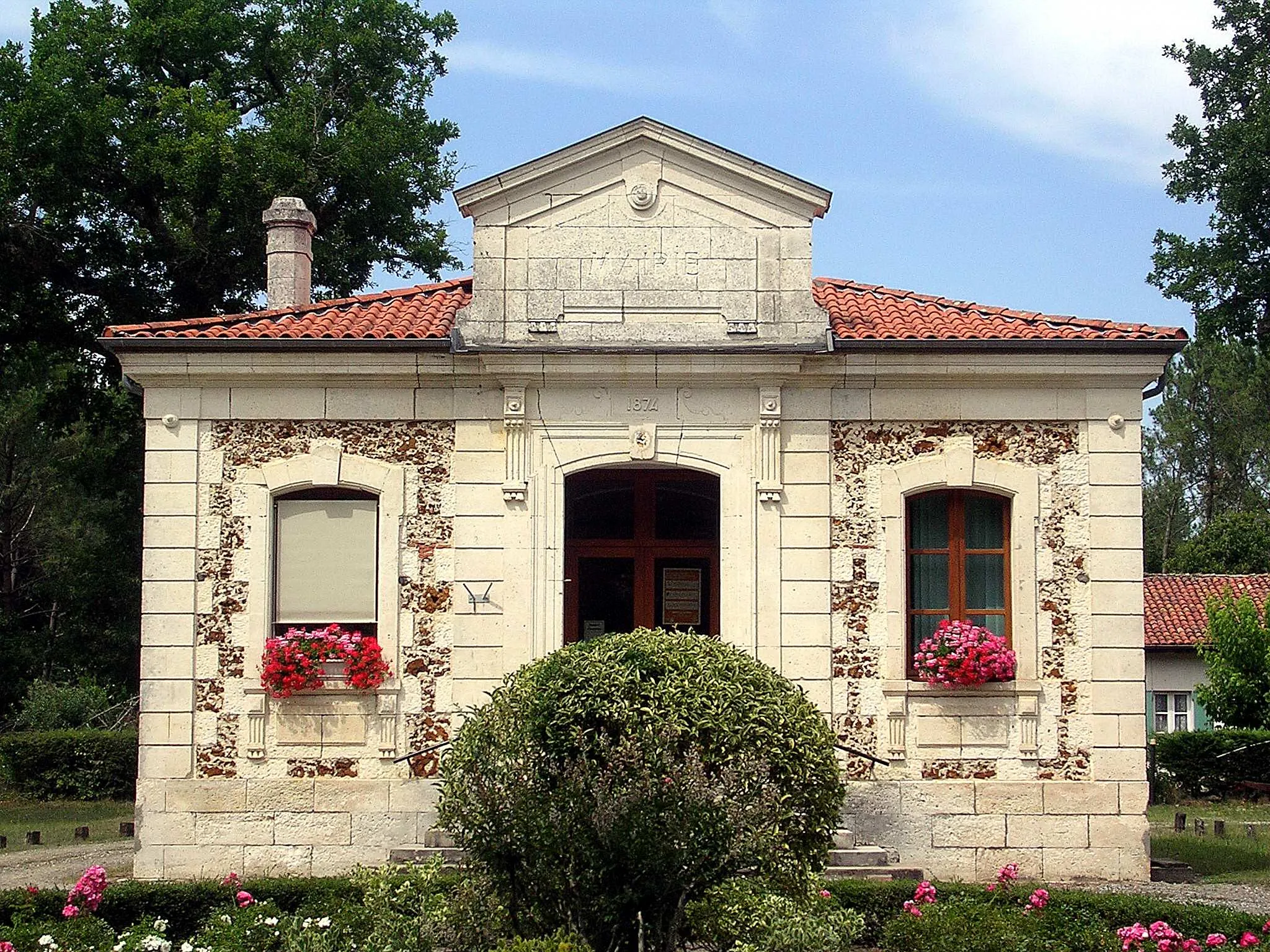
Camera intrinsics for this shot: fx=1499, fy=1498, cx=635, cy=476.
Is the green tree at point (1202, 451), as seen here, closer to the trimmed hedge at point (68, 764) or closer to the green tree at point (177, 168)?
the green tree at point (177, 168)

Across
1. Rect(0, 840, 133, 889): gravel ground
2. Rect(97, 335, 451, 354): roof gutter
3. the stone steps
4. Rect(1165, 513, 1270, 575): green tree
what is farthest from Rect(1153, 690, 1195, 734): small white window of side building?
Rect(97, 335, 451, 354): roof gutter

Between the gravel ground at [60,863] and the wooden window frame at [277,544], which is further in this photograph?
the gravel ground at [60,863]

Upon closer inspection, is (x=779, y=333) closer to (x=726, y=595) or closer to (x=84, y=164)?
(x=726, y=595)

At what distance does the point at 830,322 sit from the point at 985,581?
9.39ft

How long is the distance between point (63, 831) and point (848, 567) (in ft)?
36.5

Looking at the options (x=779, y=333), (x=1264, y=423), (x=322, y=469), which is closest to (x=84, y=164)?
(x=322, y=469)

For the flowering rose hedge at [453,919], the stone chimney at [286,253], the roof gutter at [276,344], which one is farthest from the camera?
the stone chimney at [286,253]

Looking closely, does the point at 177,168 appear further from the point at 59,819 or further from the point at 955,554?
the point at 955,554

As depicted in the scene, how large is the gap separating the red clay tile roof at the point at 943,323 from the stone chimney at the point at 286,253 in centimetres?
589

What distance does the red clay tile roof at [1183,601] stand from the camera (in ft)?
113

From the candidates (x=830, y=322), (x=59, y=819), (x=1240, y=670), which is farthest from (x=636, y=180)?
(x=1240, y=670)

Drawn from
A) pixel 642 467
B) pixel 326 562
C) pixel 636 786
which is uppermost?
pixel 642 467

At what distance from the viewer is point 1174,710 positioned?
35.1 meters

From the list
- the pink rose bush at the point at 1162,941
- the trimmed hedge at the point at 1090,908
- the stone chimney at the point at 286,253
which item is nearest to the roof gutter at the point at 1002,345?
the trimmed hedge at the point at 1090,908
